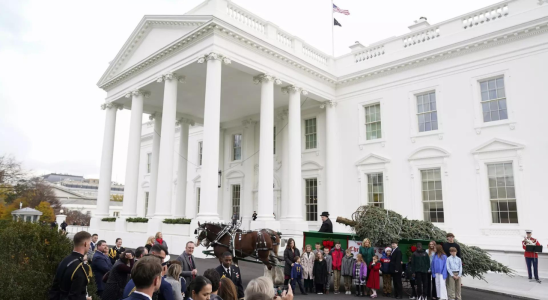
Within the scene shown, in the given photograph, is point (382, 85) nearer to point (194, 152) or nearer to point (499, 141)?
point (499, 141)

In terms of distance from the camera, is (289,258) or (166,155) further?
(166,155)

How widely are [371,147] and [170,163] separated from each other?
10.9 metres

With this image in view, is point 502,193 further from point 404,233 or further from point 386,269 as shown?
point 386,269

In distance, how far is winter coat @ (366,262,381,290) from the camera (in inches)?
365

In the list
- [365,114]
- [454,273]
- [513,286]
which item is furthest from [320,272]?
[365,114]

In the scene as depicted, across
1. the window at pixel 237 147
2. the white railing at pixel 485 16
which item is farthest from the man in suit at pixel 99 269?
the window at pixel 237 147

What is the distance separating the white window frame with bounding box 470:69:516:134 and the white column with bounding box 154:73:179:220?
14.5 metres

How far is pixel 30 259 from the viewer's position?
18.1 ft

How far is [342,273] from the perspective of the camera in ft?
32.0

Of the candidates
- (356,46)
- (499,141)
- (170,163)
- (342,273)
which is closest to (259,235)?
(342,273)

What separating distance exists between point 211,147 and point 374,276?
8725 millimetres

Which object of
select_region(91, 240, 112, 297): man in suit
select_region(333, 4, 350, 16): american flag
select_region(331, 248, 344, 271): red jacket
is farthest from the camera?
select_region(333, 4, 350, 16): american flag

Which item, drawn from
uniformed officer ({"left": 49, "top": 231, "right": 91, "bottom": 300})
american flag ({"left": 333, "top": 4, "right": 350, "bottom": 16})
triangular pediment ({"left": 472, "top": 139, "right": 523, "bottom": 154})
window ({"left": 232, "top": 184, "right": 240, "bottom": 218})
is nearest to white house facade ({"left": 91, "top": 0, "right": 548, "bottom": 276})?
triangular pediment ({"left": 472, "top": 139, "right": 523, "bottom": 154})

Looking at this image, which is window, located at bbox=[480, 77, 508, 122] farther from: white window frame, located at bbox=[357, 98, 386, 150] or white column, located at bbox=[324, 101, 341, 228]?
white column, located at bbox=[324, 101, 341, 228]
